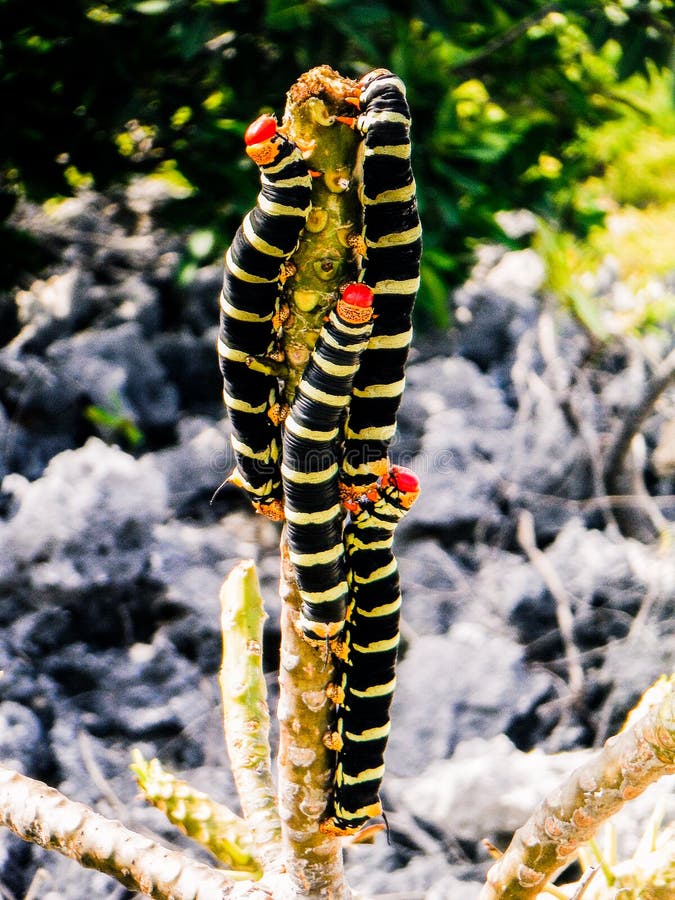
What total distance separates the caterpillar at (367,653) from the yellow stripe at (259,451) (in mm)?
89

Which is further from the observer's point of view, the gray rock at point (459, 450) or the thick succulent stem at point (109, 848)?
the gray rock at point (459, 450)

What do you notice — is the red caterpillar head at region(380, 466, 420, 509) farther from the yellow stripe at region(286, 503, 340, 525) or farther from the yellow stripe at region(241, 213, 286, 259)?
the yellow stripe at region(241, 213, 286, 259)

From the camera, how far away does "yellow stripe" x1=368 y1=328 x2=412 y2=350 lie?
0.61m

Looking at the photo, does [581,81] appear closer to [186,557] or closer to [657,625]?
[657,625]

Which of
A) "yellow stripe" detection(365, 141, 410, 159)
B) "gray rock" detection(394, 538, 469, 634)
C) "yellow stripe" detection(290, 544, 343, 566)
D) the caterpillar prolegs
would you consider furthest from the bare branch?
"yellow stripe" detection(365, 141, 410, 159)

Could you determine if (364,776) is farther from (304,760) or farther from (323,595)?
(323,595)

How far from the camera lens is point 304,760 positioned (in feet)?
2.69

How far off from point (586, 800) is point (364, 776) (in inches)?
9.3

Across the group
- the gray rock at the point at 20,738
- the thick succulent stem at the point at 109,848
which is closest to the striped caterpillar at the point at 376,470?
the thick succulent stem at the point at 109,848

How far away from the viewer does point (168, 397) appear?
6.88 feet

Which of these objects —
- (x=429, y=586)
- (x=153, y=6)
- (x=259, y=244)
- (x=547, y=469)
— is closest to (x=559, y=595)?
(x=429, y=586)

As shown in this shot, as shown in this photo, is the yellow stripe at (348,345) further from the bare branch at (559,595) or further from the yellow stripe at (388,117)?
the bare branch at (559,595)

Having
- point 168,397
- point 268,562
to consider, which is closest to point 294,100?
point 268,562

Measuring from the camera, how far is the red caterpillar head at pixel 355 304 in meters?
0.55
